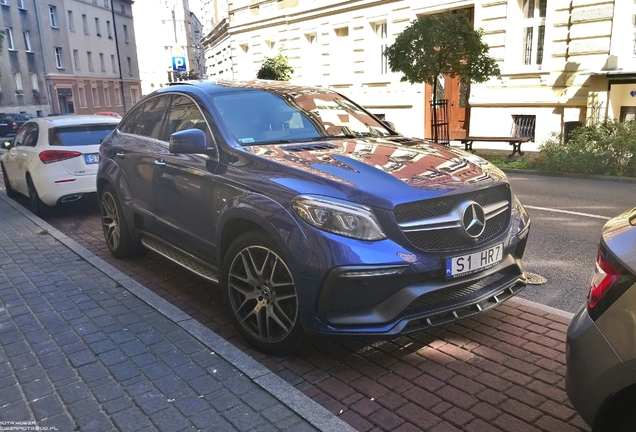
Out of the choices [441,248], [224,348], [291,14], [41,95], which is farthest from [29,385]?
[41,95]

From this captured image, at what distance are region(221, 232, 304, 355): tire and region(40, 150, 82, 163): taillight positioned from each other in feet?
17.1

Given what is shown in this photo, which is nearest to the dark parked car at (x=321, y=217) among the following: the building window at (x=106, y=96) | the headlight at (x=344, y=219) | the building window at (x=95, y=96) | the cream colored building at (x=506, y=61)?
the headlight at (x=344, y=219)

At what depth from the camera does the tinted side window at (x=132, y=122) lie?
18.9 feet

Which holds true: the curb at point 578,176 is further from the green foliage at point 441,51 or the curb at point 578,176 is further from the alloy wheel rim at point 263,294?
the alloy wheel rim at point 263,294

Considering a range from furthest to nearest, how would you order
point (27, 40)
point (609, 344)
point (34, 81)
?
1. point (34, 81)
2. point (27, 40)
3. point (609, 344)

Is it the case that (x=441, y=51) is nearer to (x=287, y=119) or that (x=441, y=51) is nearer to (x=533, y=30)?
(x=533, y=30)

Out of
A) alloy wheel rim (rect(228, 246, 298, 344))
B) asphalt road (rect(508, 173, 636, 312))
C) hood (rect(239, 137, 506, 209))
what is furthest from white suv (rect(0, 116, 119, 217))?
asphalt road (rect(508, 173, 636, 312))

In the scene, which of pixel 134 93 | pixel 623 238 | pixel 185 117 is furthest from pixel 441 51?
pixel 134 93

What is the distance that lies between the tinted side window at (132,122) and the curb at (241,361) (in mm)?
A: 1424

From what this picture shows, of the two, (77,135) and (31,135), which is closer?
(77,135)

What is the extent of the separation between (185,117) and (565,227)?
499cm

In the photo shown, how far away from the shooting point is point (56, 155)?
8109 millimetres

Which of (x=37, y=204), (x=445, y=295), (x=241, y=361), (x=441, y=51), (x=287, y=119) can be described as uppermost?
(x=441, y=51)

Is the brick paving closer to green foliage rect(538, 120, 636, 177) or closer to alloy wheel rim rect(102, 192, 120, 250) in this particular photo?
alloy wheel rim rect(102, 192, 120, 250)
